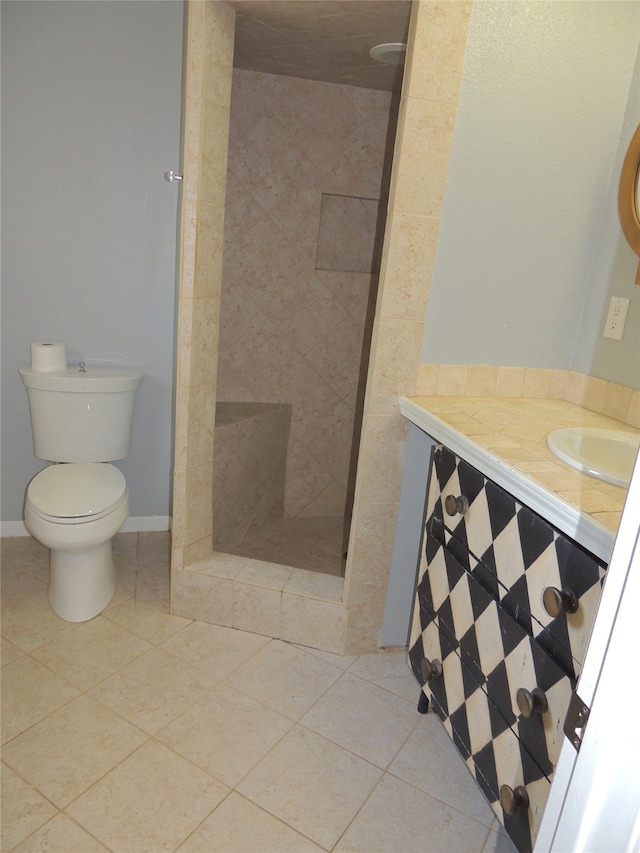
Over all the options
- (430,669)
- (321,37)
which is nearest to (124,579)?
(430,669)

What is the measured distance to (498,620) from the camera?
1345mm

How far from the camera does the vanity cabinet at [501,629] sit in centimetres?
114

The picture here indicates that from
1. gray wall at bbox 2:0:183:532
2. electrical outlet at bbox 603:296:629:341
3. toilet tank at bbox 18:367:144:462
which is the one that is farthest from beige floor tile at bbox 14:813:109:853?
electrical outlet at bbox 603:296:629:341

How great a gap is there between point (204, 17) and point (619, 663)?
1.91 meters

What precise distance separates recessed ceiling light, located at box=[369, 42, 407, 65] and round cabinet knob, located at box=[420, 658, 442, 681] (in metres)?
2.06

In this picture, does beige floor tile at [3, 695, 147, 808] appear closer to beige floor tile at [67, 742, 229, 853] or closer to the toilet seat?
beige floor tile at [67, 742, 229, 853]

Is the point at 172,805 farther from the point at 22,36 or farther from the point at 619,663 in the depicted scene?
the point at 22,36

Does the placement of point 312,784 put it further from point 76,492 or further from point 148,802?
point 76,492

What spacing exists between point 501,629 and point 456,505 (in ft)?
1.02

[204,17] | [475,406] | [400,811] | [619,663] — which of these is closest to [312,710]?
[400,811]

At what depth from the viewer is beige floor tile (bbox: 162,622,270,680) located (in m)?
1.98

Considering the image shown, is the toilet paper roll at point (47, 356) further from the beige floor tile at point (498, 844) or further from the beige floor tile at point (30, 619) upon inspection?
the beige floor tile at point (498, 844)

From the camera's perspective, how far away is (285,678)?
195 centimetres

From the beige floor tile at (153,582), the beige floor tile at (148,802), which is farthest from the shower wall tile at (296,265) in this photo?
the beige floor tile at (148,802)
